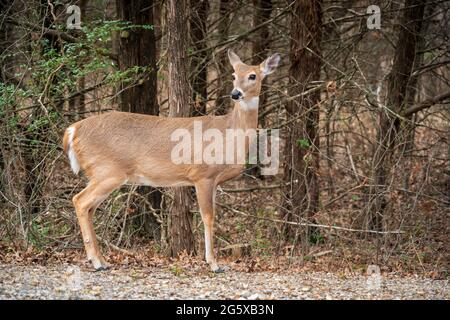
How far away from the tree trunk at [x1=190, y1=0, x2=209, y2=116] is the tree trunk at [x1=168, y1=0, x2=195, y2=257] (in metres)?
2.50

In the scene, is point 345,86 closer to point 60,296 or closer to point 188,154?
point 188,154

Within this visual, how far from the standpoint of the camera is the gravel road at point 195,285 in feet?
20.4

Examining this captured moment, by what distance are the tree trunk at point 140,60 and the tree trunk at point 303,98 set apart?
6.57 feet

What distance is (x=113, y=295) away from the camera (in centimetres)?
616

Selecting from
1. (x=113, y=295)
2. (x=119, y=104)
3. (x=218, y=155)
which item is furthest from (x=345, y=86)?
(x=113, y=295)

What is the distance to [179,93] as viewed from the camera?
8.49 metres

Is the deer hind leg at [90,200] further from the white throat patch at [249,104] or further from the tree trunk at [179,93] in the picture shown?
the white throat patch at [249,104]

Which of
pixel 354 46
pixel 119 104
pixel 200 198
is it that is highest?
pixel 354 46

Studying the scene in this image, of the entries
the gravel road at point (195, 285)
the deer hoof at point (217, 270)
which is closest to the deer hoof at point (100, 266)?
the gravel road at point (195, 285)

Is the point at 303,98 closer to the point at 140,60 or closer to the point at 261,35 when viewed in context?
the point at 140,60

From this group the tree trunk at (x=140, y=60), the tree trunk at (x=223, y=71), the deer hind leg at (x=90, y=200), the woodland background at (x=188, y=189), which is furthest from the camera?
the tree trunk at (x=223, y=71)

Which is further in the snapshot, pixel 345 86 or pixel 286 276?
pixel 345 86

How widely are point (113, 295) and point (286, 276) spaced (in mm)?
1946

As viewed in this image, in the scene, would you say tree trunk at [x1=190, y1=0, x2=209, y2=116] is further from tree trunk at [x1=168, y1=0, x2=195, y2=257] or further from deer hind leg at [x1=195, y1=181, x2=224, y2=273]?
deer hind leg at [x1=195, y1=181, x2=224, y2=273]
